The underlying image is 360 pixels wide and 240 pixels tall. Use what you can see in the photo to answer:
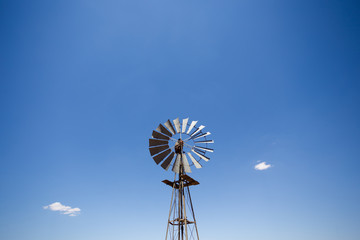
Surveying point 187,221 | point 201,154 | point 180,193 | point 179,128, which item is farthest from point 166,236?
point 179,128

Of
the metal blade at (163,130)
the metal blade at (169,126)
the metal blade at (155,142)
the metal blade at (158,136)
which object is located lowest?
the metal blade at (155,142)

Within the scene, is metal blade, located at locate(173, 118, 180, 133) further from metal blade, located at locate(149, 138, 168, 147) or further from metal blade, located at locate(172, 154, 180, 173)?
metal blade, located at locate(172, 154, 180, 173)

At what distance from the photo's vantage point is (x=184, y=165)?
12867 mm

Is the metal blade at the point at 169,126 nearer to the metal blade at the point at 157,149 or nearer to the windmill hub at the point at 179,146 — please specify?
the windmill hub at the point at 179,146

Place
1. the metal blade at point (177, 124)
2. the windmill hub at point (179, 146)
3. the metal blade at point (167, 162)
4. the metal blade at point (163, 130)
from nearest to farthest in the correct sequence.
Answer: the metal blade at point (167, 162) → the metal blade at point (163, 130) → the windmill hub at point (179, 146) → the metal blade at point (177, 124)

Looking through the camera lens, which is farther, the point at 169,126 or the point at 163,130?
the point at 169,126

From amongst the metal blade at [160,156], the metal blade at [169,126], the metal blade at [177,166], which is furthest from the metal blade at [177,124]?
the metal blade at [177,166]

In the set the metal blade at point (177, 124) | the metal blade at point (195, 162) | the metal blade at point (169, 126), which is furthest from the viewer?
the metal blade at point (177, 124)

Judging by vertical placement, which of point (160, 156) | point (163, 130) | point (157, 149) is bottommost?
point (160, 156)

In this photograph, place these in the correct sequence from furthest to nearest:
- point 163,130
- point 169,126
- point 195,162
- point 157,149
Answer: point 169,126
point 195,162
point 163,130
point 157,149

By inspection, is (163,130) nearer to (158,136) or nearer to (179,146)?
(158,136)

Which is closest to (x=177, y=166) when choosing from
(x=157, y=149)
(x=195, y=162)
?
(x=195, y=162)

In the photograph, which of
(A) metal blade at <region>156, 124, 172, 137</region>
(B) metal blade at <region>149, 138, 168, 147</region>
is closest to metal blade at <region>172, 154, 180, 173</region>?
(B) metal blade at <region>149, 138, 168, 147</region>

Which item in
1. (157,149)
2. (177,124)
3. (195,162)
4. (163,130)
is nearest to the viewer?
(157,149)
